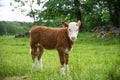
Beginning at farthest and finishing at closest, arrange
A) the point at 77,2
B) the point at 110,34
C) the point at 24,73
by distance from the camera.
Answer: the point at 77,2
the point at 110,34
the point at 24,73

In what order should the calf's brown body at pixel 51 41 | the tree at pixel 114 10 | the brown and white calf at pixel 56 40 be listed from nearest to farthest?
the brown and white calf at pixel 56 40
the calf's brown body at pixel 51 41
the tree at pixel 114 10

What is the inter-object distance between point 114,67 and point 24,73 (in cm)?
209

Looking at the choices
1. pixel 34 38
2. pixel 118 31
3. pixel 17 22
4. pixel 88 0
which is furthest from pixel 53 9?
pixel 17 22

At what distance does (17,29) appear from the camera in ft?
19.7

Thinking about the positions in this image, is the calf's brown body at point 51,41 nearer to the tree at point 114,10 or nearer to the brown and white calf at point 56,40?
the brown and white calf at point 56,40

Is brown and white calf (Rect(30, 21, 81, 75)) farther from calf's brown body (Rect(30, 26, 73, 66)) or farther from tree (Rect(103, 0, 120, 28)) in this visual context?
tree (Rect(103, 0, 120, 28))

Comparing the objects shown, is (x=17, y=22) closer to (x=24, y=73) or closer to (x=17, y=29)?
(x=17, y=29)

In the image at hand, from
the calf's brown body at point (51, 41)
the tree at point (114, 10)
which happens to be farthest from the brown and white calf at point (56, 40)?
the tree at point (114, 10)

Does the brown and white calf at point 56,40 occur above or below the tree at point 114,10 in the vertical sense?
above

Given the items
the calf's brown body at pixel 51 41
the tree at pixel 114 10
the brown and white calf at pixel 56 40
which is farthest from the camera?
the tree at pixel 114 10

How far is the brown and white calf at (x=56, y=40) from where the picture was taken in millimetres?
7992

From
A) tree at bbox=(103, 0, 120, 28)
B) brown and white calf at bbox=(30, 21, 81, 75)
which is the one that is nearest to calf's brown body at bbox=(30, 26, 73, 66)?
brown and white calf at bbox=(30, 21, 81, 75)

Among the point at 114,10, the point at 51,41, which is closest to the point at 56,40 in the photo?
the point at 51,41

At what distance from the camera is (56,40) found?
8.62m
